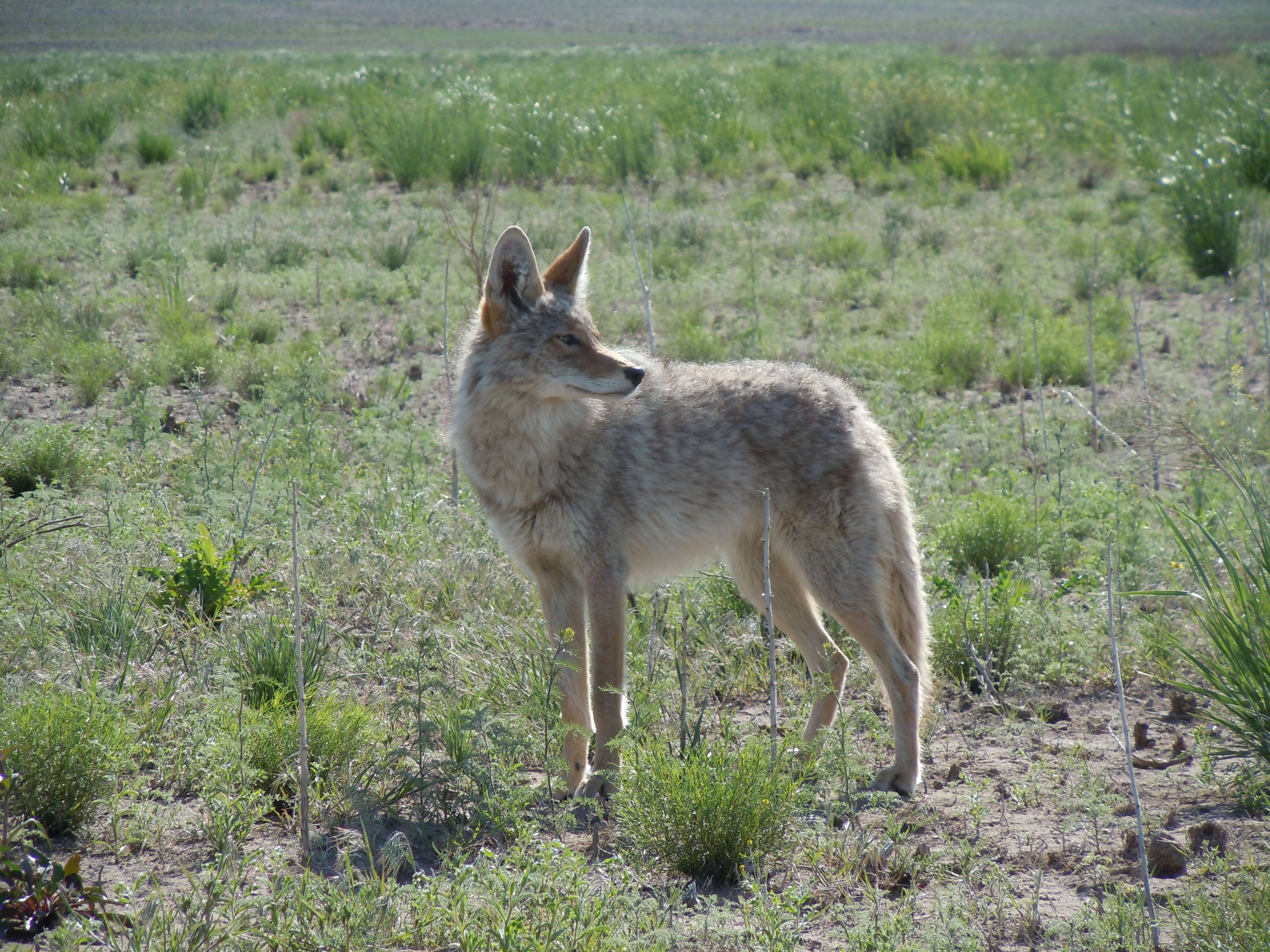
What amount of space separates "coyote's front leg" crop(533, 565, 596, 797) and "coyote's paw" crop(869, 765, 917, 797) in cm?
120

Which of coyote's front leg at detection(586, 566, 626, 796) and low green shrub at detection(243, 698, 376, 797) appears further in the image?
coyote's front leg at detection(586, 566, 626, 796)

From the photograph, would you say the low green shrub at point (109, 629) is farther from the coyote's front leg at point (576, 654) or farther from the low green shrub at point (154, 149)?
the low green shrub at point (154, 149)

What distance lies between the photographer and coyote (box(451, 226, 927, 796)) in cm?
397

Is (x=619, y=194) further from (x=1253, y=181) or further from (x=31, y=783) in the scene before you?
(x=31, y=783)

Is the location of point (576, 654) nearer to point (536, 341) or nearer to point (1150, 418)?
point (536, 341)

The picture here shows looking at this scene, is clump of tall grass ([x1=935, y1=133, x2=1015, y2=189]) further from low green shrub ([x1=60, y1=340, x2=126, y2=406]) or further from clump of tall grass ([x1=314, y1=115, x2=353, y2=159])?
low green shrub ([x1=60, y1=340, x2=126, y2=406])

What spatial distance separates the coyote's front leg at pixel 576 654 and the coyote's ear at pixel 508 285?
1096 millimetres

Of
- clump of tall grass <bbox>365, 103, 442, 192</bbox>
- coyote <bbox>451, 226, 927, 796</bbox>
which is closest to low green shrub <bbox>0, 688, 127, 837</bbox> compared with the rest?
coyote <bbox>451, 226, 927, 796</bbox>

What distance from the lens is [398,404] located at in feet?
24.2

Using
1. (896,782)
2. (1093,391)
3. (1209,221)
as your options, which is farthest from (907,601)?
(1209,221)

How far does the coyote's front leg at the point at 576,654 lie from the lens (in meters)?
4.01

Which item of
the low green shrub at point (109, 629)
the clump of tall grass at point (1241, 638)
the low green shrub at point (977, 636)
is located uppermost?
the clump of tall grass at point (1241, 638)

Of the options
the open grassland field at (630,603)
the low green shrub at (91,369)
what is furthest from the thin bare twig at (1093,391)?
the low green shrub at (91,369)

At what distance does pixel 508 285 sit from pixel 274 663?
1.87 m
